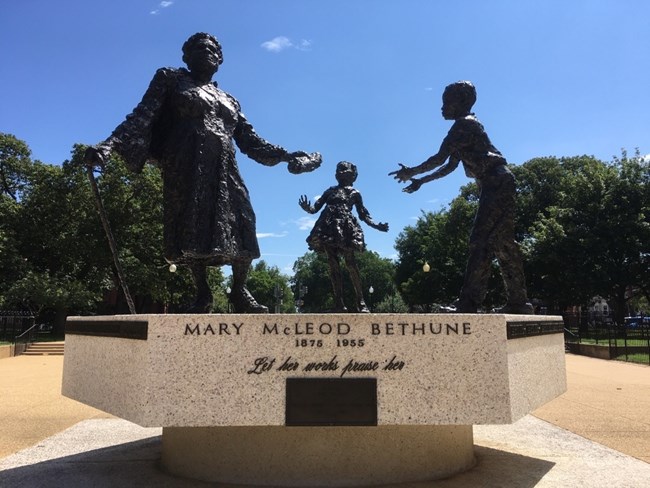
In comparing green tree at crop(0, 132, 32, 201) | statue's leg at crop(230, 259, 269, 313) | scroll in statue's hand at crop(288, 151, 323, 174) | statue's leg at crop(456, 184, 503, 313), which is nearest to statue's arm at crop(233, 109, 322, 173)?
scroll in statue's hand at crop(288, 151, 323, 174)

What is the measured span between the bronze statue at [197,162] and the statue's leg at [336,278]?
294 centimetres

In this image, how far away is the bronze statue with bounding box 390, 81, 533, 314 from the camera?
20.3 feet

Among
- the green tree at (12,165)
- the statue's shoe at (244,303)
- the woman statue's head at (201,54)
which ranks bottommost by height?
the statue's shoe at (244,303)

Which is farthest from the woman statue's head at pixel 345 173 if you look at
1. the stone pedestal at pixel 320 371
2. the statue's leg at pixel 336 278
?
the stone pedestal at pixel 320 371

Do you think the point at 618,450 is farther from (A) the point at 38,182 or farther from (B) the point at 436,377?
(A) the point at 38,182

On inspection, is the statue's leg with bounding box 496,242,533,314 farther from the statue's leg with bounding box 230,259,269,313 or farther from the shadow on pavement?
the statue's leg with bounding box 230,259,269,313

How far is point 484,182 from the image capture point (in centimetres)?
634

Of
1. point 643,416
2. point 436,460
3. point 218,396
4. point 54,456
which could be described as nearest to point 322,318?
point 218,396

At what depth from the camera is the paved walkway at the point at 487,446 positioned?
4723mm

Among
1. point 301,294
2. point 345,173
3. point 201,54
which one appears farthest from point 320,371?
point 301,294

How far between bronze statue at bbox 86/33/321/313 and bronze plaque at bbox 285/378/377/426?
1.45 meters

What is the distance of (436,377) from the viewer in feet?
12.6

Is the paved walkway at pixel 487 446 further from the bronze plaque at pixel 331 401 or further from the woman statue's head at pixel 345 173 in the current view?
the woman statue's head at pixel 345 173

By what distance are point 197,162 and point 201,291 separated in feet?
4.12
